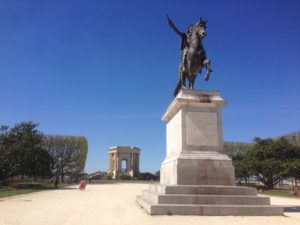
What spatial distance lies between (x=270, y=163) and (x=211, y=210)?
110 ft

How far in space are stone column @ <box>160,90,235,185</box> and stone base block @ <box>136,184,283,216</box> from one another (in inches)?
27.8

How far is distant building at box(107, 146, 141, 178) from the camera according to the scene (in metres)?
107

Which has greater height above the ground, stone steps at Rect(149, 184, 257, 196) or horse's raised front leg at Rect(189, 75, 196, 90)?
horse's raised front leg at Rect(189, 75, 196, 90)

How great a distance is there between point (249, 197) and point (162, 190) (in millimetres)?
3029

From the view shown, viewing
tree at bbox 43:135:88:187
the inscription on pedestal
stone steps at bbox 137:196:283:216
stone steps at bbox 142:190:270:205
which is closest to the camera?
stone steps at bbox 137:196:283:216

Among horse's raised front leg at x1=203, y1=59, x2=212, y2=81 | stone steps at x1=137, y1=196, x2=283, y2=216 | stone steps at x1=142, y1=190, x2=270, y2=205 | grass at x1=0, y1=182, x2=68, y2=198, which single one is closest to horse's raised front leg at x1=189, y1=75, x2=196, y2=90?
horse's raised front leg at x1=203, y1=59, x2=212, y2=81

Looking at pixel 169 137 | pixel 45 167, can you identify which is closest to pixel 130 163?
pixel 45 167

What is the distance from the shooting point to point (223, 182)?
12180 millimetres

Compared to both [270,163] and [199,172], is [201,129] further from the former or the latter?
[270,163]

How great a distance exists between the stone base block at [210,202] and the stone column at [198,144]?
2.32ft

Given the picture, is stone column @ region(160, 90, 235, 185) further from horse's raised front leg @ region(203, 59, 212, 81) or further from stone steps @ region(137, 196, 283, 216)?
stone steps @ region(137, 196, 283, 216)

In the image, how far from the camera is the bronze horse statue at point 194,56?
14.5 m

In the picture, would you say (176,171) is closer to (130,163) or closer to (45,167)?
(45,167)

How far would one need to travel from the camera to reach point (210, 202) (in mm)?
10898
